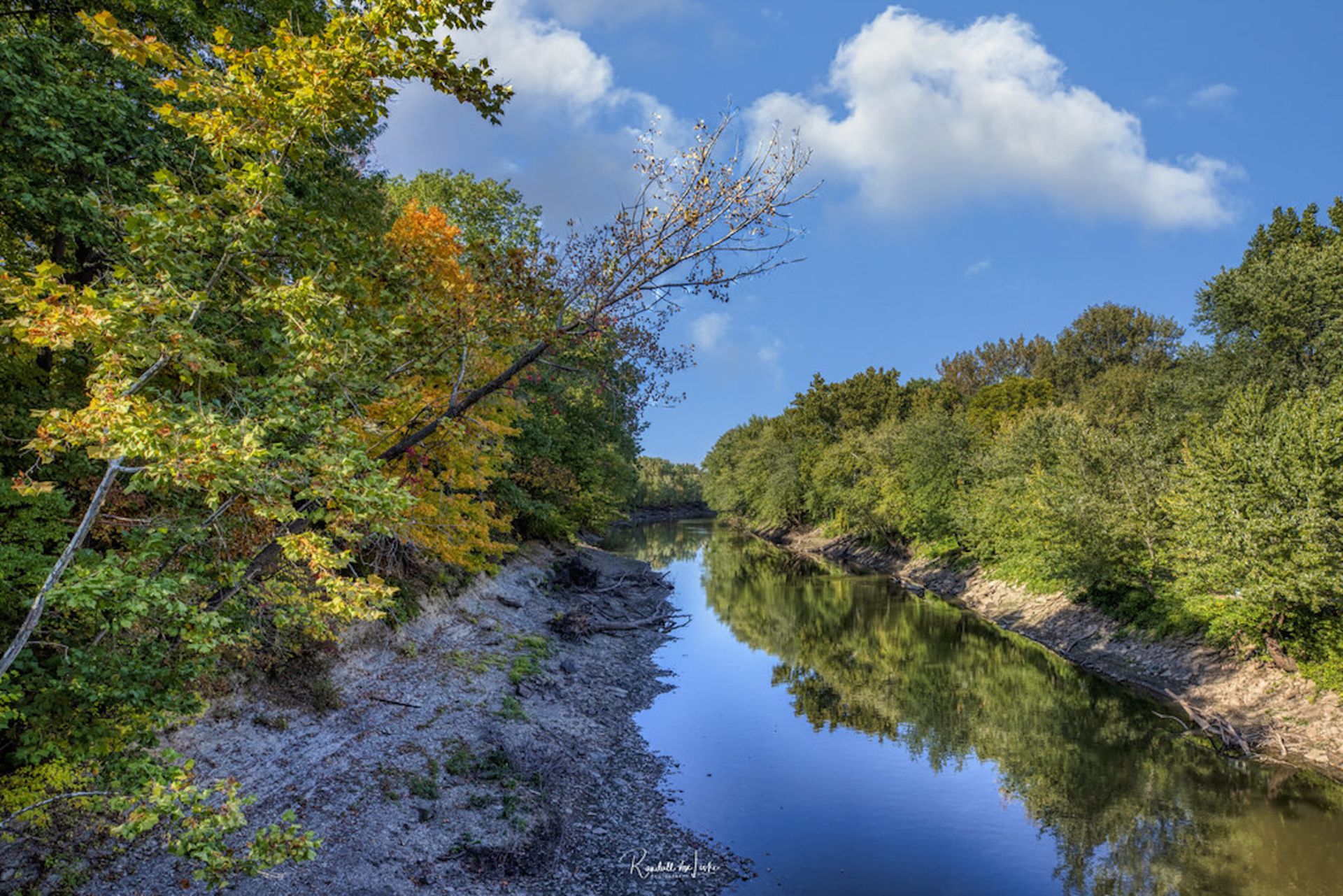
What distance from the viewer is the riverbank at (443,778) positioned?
1240cm

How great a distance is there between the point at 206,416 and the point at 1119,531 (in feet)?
118

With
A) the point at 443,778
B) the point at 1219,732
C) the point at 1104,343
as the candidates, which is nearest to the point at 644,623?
the point at 443,778

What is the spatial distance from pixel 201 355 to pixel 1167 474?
125ft

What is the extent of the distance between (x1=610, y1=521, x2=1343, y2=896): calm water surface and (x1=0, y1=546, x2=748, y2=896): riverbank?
1879 millimetres

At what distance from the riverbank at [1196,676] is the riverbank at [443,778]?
1847cm

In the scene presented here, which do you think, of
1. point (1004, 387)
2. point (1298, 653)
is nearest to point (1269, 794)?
point (1298, 653)

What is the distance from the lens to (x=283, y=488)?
6.80 meters

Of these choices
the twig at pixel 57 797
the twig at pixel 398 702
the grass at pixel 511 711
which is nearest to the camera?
the twig at pixel 57 797

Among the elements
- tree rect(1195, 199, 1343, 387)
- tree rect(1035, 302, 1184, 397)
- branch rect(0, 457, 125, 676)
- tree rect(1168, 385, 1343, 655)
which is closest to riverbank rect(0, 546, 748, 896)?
branch rect(0, 457, 125, 676)

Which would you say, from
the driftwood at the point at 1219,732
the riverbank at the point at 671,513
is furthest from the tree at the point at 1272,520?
the riverbank at the point at 671,513

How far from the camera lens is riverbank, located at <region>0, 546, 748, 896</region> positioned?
1240 cm

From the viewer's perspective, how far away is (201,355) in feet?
21.0

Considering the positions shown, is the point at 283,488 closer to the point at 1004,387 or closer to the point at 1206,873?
the point at 1206,873

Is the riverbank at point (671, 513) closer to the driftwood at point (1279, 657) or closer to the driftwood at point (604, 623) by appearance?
the driftwood at point (604, 623)
